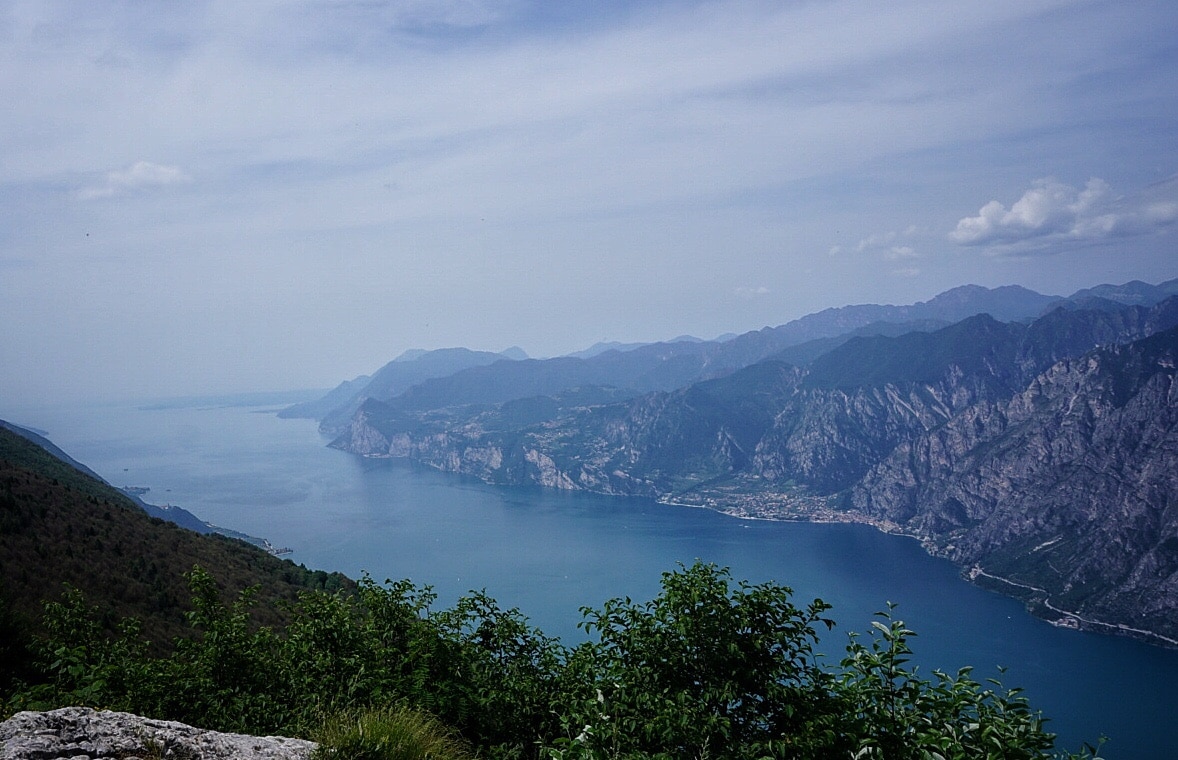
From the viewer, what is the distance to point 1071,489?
144250 millimetres

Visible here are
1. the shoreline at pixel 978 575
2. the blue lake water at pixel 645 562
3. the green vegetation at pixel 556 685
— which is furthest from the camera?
the shoreline at pixel 978 575

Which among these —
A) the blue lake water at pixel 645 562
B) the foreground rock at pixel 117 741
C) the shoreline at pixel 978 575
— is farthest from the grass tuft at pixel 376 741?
the shoreline at pixel 978 575

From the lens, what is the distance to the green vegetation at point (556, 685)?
16.1ft

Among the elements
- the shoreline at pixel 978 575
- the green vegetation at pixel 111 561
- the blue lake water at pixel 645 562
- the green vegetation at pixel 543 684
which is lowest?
the shoreline at pixel 978 575

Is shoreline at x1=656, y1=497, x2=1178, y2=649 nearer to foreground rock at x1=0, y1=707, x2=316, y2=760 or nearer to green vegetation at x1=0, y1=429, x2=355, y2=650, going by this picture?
green vegetation at x1=0, y1=429, x2=355, y2=650

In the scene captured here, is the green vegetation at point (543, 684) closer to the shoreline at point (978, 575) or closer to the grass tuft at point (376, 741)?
the grass tuft at point (376, 741)

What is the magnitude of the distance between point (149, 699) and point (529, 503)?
16457 centimetres

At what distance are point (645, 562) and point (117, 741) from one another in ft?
349

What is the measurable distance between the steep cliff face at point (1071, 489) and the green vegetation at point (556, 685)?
388 feet

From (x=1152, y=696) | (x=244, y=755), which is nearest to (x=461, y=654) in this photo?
(x=244, y=755)

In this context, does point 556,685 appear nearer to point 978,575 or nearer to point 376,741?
point 376,741

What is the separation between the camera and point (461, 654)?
9055 millimetres

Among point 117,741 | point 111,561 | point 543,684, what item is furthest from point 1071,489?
point 117,741

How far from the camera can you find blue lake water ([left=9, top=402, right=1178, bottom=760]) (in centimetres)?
6812
